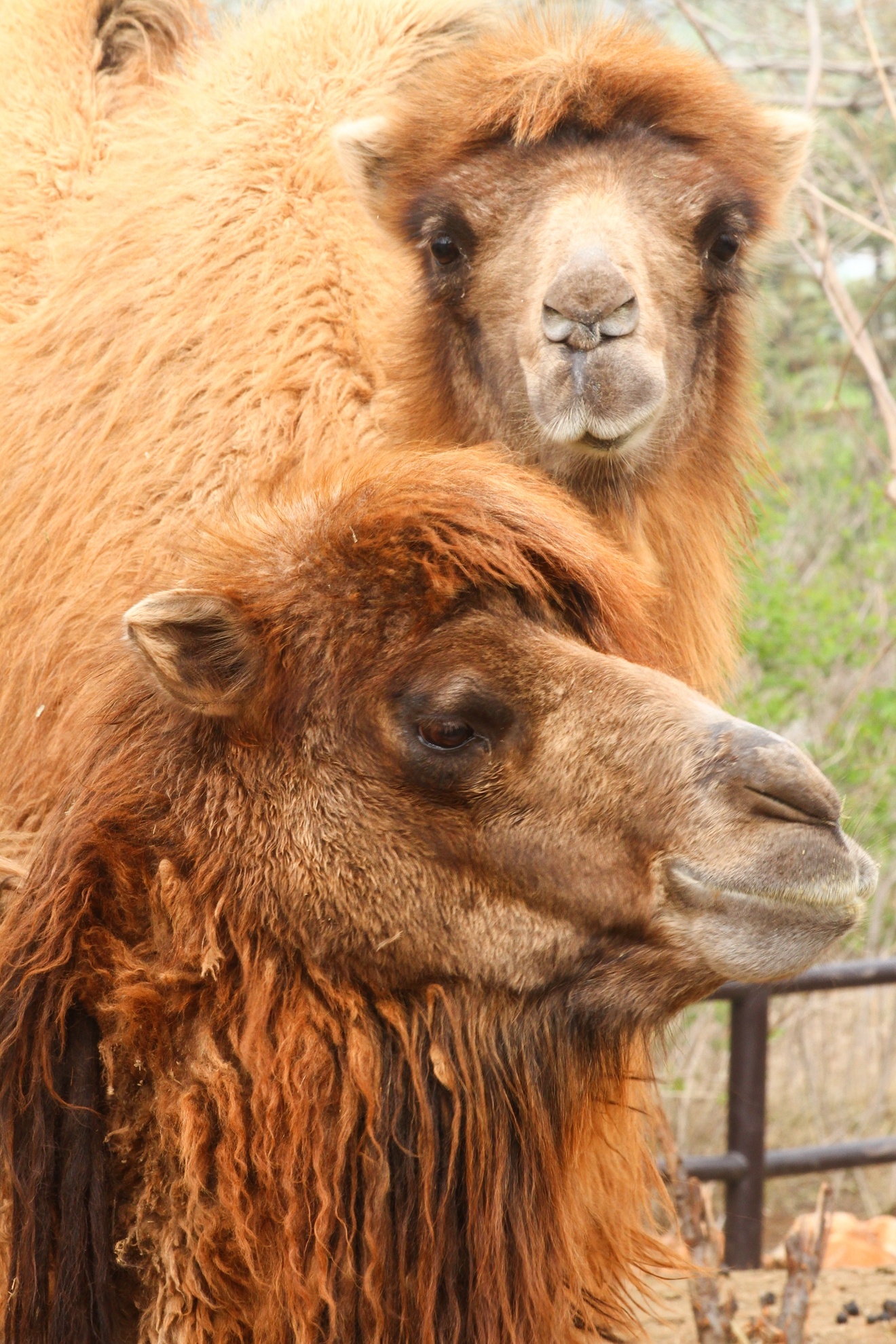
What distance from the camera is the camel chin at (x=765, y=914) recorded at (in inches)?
102

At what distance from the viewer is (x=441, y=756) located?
2.80 metres

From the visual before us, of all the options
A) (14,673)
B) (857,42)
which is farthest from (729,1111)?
(857,42)

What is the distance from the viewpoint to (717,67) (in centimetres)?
457

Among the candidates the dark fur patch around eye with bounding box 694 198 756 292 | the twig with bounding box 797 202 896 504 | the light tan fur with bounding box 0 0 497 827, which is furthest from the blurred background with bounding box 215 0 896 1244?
the light tan fur with bounding box 0 0 497 827

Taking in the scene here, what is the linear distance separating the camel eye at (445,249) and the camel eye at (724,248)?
679 millimetres

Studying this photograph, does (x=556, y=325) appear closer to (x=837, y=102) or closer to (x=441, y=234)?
(x=441, y=234)

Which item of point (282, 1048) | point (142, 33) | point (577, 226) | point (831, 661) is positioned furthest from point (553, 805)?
point (831, 661)

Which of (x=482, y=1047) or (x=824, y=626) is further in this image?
(x=824, y=626)

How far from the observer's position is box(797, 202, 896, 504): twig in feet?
14.7

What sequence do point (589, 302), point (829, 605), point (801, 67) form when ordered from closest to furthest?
point (589, 302) → point (801, 67) → point (829, 605)

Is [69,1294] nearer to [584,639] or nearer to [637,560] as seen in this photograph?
[584,639]

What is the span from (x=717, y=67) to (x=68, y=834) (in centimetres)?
301

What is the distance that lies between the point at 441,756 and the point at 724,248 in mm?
2090

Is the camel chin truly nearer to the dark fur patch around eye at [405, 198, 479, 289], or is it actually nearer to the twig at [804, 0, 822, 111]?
the dark fur patch around eye at [405, 198, 479, 289]
